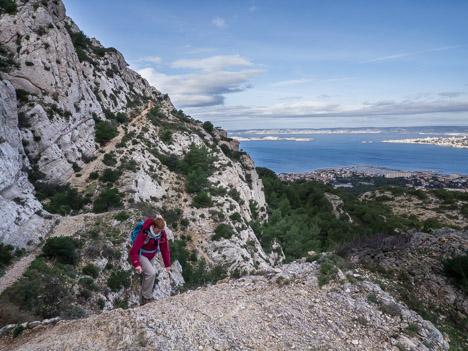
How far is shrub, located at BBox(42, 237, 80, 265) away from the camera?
10222mm

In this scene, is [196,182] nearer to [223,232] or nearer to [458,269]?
[223,232]

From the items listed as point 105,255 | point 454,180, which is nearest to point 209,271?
point 105,255

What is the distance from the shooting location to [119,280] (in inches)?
401

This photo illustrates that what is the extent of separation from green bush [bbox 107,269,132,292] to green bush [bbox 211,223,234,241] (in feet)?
33.4

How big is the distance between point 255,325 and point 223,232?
50.8 feet

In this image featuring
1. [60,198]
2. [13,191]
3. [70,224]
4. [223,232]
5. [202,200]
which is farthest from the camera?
[202,200]

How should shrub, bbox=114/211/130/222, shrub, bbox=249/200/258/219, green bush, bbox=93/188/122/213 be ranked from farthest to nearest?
shrub, bbox=249/200/258/219 < green bush, bbox=93/188/122/213 < shrub, bbox=114/211/130/222

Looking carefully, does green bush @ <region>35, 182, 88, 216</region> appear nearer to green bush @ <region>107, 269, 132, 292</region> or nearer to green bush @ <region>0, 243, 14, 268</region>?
green bush @ <region>0, 243, 14, 268</region>

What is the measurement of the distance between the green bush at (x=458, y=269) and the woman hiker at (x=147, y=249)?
8980 millimetres

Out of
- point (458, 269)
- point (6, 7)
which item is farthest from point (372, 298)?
point (6, 7)

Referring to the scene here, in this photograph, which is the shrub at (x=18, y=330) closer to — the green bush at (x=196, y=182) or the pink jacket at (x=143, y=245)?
the pink jacket at (x=143, y=245)

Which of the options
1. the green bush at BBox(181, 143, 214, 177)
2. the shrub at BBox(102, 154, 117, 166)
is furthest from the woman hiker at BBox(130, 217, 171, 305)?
the green bush at BBox(181, 143, 214, 177)

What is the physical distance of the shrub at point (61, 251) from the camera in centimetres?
1022

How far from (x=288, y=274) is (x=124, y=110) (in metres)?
34.3
